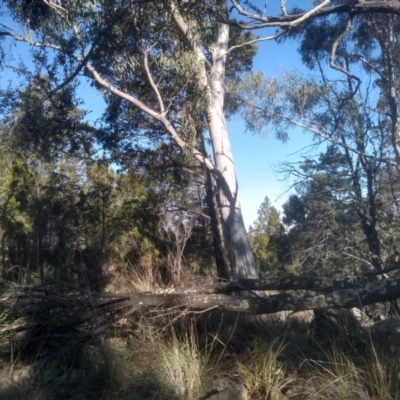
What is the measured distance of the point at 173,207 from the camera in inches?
628

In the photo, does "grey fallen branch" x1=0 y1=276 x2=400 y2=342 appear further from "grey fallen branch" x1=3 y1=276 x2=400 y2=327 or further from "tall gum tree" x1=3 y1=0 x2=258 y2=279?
"tall gum tree" x1=3 y1=0 x2=258 y2=279

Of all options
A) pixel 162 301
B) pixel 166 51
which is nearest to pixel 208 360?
pixel 162 301

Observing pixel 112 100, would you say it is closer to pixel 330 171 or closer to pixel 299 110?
pixel 299 110

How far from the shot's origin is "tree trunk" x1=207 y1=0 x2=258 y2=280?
1112cm

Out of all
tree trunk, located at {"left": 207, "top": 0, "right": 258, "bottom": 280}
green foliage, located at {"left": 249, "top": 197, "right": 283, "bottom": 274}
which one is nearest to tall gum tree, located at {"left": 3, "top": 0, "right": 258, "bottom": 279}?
tree trunk, located at {"left": 207, "top": 0, "right": 258, "bottom": 280}

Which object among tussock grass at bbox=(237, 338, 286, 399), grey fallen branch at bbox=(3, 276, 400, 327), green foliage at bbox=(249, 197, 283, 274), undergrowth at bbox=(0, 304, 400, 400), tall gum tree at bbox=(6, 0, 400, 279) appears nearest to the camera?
undergrowth at bbox=(0, 304, 400, 400)

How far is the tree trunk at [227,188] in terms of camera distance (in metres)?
11.1

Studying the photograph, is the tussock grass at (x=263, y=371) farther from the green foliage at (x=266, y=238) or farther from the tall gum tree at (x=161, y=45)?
the green foliage at (x=266, y=238)

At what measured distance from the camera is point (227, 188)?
11.5 m

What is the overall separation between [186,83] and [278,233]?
9.75m

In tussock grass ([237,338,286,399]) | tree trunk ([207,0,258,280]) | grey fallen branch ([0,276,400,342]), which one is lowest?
tussock grass ([237,338,286,399])

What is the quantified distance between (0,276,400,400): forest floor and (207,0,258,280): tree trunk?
3.88 metres

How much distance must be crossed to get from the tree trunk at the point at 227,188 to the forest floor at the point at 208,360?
3.88m

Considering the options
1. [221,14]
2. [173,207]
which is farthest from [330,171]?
[221,14]
